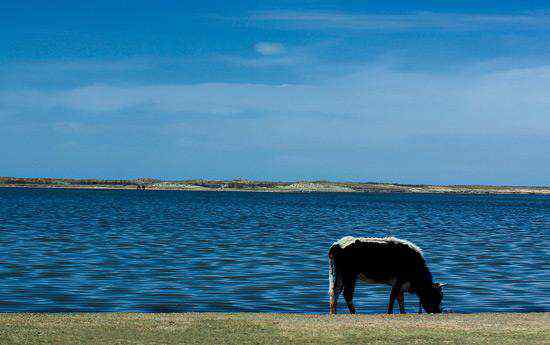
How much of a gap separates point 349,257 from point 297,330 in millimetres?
3582

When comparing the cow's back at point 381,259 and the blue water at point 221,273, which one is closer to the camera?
the cow's back at point 381,259

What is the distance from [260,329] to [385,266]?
4057 mm

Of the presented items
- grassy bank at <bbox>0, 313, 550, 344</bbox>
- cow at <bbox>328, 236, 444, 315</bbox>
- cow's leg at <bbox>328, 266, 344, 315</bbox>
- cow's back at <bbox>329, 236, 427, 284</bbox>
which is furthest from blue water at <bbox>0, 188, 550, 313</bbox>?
grassy bank at <bbox>0, 313, 550, 344</bbox>

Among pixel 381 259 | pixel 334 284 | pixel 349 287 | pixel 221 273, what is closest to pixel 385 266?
pixel 381 259

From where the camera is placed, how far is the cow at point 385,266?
16.8 m

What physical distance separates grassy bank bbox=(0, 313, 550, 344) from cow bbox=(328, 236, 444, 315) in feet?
4.38

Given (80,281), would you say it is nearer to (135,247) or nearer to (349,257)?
(349,257)

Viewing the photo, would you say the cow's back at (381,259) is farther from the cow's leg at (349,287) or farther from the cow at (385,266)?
the cow's leg at (349,287)

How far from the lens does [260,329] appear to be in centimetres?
1371

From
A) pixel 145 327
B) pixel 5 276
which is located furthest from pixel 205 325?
pixel 5 276

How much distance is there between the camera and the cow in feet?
55.1

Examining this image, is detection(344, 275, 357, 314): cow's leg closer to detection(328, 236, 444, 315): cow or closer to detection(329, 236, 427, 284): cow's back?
detection(328, 236, 444, 315): cow

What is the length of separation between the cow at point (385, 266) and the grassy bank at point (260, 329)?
133 cm

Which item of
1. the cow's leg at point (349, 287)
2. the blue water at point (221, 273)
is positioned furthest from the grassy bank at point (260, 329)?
the blue water at point (221, 273)
